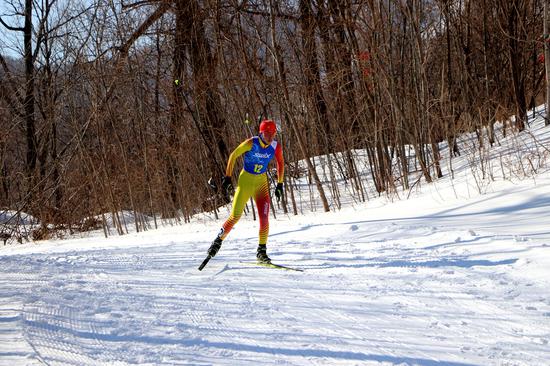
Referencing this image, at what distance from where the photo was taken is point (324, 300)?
4414mm

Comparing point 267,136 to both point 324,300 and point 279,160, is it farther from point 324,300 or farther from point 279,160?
point 324,300

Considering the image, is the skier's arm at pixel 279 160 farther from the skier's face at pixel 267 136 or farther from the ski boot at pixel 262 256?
the ski boot at pixel 262 256

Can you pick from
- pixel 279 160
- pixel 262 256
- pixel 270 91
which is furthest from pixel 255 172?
pixel 270 91

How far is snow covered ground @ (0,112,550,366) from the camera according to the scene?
316cm

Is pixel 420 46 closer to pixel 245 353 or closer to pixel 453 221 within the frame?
pixel 453 221

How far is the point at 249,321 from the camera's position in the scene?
12.8ft

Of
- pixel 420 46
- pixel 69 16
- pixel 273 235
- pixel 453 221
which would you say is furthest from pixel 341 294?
pixel 69 16

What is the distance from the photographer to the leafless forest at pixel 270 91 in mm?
12148

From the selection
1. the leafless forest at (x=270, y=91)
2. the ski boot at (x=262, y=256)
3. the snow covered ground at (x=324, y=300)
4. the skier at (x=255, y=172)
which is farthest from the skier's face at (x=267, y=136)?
the leafless forest at (x=270, y=91)

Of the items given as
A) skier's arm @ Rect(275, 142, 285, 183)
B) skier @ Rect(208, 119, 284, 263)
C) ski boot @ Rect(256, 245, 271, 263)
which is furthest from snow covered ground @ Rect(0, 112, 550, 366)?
skier's arm @ Rect(275, 142, 285, 183)

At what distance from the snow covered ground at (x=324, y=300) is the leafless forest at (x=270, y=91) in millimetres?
4822

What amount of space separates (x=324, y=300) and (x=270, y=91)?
385 inches

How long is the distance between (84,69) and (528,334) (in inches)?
658

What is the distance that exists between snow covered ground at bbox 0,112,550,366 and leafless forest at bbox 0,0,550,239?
4.82 meters
